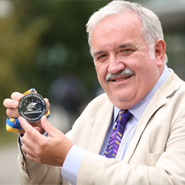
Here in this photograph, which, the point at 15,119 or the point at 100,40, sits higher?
the point at 100,40

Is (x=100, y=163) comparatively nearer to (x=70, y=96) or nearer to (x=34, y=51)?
(x=70, y=96)

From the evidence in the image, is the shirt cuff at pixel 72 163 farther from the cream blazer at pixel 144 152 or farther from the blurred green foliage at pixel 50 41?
the blurred green foliage at pixel 50 41

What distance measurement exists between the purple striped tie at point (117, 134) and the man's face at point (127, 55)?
0.32 ft

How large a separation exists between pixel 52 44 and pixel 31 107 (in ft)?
54.7

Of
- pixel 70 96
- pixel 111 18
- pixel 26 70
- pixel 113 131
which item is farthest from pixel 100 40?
pixel 26 70

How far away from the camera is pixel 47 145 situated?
6.93 ft

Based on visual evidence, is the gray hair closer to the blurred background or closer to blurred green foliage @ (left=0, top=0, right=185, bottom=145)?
the blurred background

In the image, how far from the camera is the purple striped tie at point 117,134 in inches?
104

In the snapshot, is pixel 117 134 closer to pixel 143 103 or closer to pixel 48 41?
pixel 143 103

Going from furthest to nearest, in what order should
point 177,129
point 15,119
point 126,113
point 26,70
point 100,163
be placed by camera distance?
point 26,70
point 126,113
point 15,119
point 177,129
point 100,163

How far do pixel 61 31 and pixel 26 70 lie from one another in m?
3.24

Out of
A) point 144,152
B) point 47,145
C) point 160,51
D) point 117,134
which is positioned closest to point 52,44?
point 160,51

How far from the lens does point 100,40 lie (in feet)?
8.66

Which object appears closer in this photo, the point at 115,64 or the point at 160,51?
the point at 115,64
